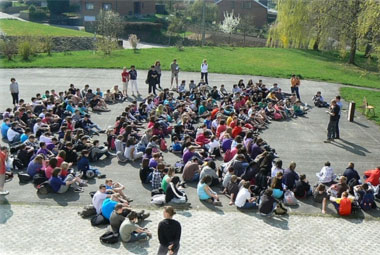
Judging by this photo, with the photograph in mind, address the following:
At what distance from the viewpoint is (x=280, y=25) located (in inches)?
2079

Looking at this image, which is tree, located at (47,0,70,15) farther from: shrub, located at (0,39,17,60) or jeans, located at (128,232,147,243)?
jeans, located at (128,232,147,243)

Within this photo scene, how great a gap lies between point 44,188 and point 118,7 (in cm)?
7402

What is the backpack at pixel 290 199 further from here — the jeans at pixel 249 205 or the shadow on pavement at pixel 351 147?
the shadow on pavement at pixel 351 147

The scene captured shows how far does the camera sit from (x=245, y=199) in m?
13.9

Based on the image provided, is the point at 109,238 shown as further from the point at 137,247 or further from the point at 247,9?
the point at 247,9

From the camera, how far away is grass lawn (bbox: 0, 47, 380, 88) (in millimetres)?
38062

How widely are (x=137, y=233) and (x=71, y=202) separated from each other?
3192 mm

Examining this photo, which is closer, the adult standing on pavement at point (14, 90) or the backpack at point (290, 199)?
the backpack at point (290, 199)

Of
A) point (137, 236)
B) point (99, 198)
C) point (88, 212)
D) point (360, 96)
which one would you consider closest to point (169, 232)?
point (137, 236)

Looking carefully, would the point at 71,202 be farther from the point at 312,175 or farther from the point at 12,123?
the point at 312,175

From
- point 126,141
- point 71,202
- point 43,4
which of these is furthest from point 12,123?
point 43,4

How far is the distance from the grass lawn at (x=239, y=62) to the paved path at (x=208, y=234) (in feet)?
77.7

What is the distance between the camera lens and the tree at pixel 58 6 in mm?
81562

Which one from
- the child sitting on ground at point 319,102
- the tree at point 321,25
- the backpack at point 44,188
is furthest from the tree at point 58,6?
the backpack at point 44,188
